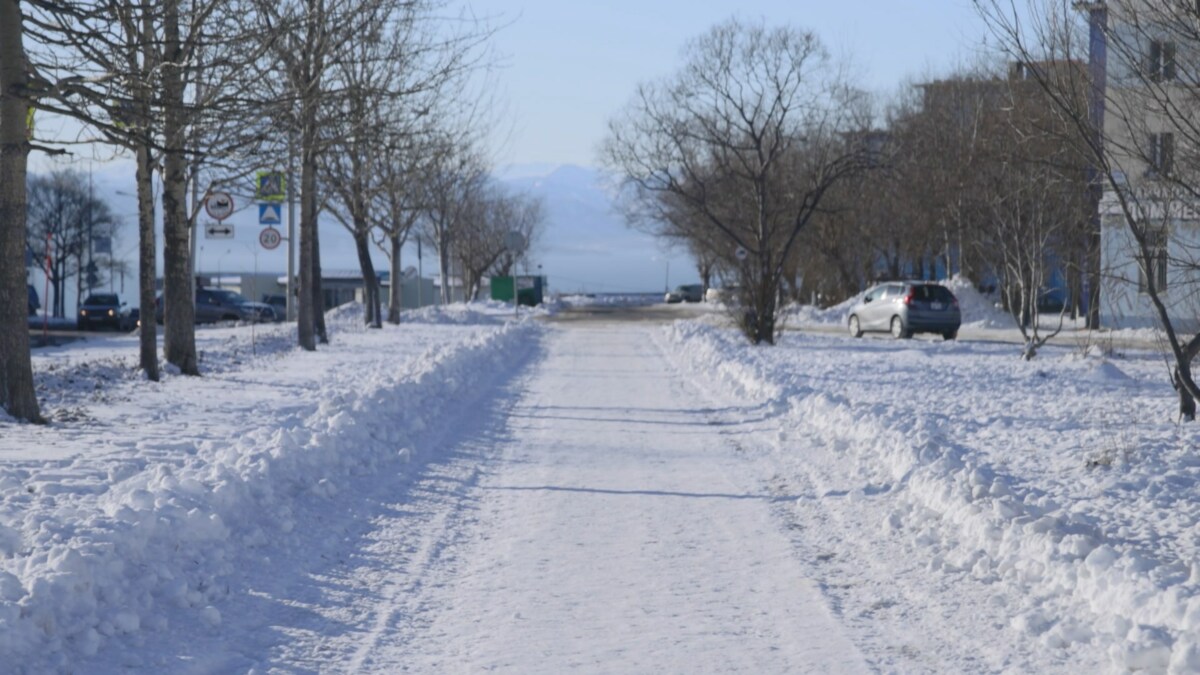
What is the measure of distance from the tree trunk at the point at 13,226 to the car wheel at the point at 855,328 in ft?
93.4

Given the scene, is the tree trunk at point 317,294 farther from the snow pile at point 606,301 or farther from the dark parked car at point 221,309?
the snow pile at point 606,301

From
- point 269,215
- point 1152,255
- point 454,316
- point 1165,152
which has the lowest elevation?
point 454,316

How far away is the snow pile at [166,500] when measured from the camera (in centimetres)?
607

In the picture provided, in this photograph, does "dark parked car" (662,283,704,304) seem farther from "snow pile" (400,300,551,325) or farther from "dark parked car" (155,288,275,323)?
"dark parked car" (155,288,275,323)

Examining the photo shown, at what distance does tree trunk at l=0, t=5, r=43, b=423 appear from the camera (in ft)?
42.2

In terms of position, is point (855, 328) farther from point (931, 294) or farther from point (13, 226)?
point (13, 226)

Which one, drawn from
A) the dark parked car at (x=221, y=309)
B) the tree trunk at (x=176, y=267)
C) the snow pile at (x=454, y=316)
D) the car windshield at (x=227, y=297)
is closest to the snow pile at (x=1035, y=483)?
the tree trunk at (x=176, y=267)

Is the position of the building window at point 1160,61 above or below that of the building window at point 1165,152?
above

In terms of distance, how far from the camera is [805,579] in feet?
24.8

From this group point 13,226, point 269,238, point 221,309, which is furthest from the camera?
point 221,309

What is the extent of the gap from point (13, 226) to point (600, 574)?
8.70m

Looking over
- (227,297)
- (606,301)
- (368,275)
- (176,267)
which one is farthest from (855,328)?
(606,301)

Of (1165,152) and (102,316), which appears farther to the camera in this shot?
(102,316)

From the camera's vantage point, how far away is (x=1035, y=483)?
34.5 ft
